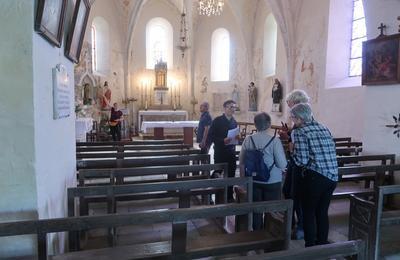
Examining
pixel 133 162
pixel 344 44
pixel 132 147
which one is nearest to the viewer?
pixel 133 162

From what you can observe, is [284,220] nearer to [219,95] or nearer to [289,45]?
[289,45]

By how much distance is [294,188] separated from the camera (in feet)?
11.7

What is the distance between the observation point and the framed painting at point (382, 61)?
574 cm

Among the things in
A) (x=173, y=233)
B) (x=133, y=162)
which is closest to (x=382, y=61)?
(x=133, y=162)

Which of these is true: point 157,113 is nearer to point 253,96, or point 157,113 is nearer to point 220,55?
point 220,55

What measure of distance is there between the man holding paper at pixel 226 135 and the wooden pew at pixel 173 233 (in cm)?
230

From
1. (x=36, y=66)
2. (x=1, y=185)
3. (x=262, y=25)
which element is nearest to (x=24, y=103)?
(x=36, y=66)

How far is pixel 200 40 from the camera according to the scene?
1689 cm

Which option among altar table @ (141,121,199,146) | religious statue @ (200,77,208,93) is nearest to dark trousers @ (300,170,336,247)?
altar table @ (141,121,199,146)

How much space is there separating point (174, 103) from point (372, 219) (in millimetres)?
14480

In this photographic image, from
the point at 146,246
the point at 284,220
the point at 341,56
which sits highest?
the point at 341,56

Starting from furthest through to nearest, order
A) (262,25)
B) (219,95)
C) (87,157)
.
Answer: (219,95) < (262,25) < (87,157)

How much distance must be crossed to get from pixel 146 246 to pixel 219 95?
1437 cm

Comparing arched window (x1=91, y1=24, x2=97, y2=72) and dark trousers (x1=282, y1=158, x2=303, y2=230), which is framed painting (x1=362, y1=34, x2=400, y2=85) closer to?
dark trousers (x1=282, y1=158, x2=303, y2=230)
